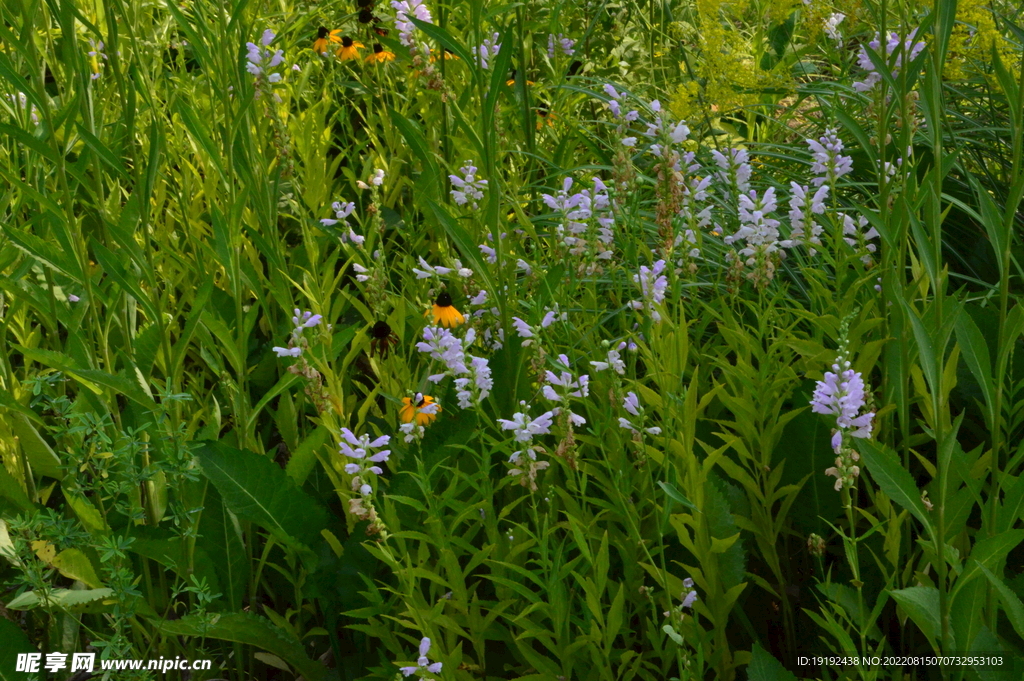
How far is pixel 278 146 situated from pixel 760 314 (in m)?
1.14

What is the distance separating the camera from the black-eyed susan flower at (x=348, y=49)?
2.96 m

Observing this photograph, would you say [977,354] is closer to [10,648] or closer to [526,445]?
[526,445]

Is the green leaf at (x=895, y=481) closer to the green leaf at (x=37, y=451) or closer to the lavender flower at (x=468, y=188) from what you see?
the lavender flower at (x=468, y=188)

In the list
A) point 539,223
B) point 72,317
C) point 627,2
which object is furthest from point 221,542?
point 627,2

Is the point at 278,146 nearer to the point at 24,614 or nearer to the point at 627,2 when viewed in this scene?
the point at 24,614

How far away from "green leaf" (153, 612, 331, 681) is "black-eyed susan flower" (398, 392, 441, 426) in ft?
1.43

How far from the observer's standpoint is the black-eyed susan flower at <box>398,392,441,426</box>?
1.53 meters

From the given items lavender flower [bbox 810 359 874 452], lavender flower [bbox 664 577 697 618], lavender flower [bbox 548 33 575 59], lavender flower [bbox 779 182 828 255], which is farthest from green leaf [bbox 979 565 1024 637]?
lavender flower [bbox 548 33 575 59]

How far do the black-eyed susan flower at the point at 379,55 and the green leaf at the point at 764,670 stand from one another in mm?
2177

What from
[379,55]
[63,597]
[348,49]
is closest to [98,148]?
[63,597]

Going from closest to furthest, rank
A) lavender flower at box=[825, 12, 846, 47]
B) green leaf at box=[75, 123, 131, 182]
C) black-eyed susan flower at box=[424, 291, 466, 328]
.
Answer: green leaf at box=[75, 123, 131, 182] < black-eyed susan flower at box=[424, 291, 466, 328] < lavender flower at box=[825, 12, 846, 47]

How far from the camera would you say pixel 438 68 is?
2.12 meters

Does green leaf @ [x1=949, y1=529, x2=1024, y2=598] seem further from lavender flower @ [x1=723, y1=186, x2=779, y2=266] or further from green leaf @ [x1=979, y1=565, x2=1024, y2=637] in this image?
lavender flower @ [x1=723, y1=186, x2=779, y2=266]

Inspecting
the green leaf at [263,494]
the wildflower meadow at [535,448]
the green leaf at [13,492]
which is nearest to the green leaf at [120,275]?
the wildflower meadow at [535,448]
